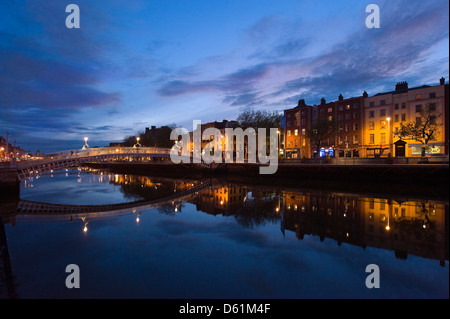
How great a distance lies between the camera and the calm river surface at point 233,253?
20.4 ft

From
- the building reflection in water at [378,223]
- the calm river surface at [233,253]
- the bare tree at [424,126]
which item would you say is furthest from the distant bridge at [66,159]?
the bare tree at [424,126]

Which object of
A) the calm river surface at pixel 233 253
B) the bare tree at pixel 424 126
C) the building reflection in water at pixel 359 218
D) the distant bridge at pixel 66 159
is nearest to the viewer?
the calm river surface at pixel 233 253

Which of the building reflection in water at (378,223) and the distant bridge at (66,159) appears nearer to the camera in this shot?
the building reflection in water at (378,223)

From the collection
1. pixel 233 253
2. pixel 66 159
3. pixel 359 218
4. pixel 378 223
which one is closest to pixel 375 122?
pixel 359 218

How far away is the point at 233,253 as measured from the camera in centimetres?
869

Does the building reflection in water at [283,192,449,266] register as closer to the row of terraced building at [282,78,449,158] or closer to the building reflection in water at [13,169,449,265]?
the building reflection in water at [13,169,449,265]

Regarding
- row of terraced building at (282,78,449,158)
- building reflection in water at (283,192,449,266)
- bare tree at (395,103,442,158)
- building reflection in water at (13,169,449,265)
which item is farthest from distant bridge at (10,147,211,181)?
bare tree at (395,103,442,158)

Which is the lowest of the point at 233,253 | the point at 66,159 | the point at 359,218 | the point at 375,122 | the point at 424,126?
the point at 233,253

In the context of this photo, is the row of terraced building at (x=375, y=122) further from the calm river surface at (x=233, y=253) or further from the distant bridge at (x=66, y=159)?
the distant bridge at (x=66, y=159)

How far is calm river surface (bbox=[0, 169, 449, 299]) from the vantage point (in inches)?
245

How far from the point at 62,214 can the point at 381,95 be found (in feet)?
165

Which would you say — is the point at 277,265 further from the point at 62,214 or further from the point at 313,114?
the point at 313,114

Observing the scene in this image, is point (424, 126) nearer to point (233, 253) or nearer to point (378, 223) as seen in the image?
point (378, 223)

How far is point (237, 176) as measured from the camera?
4222cm
